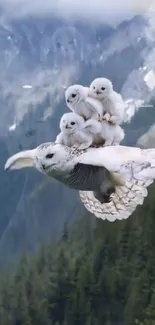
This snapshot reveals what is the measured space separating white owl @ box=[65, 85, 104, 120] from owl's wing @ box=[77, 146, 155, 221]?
2.6 inches

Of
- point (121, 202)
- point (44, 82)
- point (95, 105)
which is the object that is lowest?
point (121, 202)

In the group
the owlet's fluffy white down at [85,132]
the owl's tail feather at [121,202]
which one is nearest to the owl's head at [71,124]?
the owlet's fluffy white down at [85,132]

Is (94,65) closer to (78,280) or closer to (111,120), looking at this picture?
(78,280)

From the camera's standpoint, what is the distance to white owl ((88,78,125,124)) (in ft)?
2.97

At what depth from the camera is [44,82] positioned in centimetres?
227

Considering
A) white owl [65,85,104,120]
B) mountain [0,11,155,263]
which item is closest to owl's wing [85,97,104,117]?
white owl [65,85,104,120]

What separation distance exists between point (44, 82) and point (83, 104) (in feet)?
4.53

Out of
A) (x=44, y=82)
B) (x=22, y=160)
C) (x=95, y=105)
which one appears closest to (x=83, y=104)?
(x=95, y=105)

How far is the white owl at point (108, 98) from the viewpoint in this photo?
35.7 inches

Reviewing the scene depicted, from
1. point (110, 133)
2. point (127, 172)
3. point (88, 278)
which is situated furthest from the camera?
point (88, 278)

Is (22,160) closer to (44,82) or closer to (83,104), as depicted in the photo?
(83,104)

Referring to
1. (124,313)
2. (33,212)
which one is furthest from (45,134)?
(124,313)

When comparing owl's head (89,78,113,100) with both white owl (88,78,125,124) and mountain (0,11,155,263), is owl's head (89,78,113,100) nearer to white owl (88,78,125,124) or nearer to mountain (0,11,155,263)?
white owl (88,78,125,124)

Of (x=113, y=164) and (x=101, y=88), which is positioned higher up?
(x=101, y=88)
